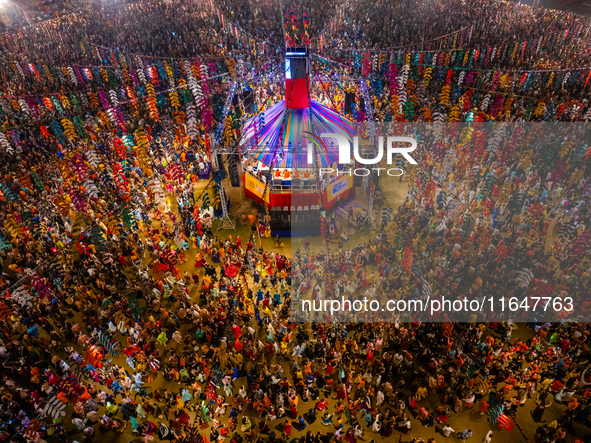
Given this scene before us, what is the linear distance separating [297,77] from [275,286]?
42.8ft

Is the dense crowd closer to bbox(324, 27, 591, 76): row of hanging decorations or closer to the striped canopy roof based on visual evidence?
the striped canopy roof

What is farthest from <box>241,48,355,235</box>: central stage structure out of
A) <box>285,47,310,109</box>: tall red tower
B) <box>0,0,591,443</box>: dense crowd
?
<box>0,0,591,443</box>: dense crowd

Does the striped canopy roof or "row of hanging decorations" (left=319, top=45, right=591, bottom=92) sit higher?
"row of hanging decorations" (left=319, top=45, right=591, bottom=92)

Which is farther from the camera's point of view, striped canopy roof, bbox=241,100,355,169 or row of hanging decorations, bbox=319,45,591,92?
row of hanging decorations, bbox=319,45,591,92

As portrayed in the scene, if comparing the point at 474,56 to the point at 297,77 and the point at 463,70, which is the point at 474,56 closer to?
the point at 463,70

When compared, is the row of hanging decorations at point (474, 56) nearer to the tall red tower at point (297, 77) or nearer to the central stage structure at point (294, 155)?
the tall red tower at point (297, 77)

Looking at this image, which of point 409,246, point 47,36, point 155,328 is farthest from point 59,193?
point 47,36

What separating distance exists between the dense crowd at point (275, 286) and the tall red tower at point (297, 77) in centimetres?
182

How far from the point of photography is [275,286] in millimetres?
16266

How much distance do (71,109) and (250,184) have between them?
72.6ft

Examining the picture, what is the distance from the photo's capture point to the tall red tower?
19859 mm

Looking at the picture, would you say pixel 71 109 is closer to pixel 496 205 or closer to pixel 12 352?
pixel 12 352

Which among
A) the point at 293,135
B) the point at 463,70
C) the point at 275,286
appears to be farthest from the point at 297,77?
the point at 463,70

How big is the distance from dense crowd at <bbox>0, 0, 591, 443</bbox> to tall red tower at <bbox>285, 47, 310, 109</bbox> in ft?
5.98
